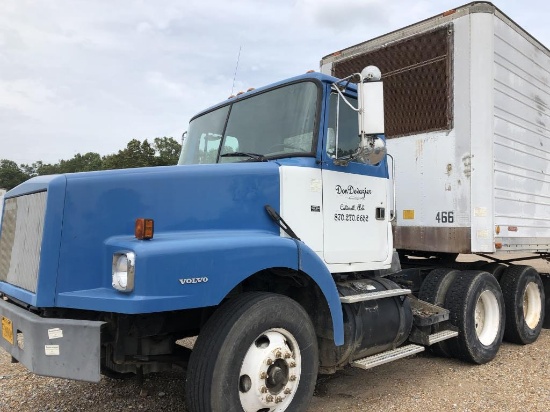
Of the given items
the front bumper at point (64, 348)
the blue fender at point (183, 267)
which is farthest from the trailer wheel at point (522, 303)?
the front bumper at point (64, 348)

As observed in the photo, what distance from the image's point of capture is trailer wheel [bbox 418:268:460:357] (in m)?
5.49

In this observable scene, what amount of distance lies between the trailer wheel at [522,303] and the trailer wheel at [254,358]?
12.2 ft

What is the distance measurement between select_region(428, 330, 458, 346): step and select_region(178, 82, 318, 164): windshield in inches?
89.7

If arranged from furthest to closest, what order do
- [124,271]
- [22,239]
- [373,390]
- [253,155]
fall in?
1. [373,390]
2. [253,155]
3. [22,239]
4. [124,271]

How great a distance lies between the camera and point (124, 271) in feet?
9.33

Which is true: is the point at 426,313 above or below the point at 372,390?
above

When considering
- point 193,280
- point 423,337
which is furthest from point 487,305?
point 193,280

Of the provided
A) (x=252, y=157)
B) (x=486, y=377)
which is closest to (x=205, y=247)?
(x=252, y=157)

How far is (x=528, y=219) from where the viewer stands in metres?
6.09

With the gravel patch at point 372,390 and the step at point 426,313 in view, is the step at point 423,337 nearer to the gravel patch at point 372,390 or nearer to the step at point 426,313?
the step at point 426,313

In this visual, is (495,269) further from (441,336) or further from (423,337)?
(423,337)

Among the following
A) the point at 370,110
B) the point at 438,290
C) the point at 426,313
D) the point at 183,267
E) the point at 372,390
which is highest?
the point at 370,110

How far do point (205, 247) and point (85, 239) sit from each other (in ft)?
2.37

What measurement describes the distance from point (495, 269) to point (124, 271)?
5.05m
